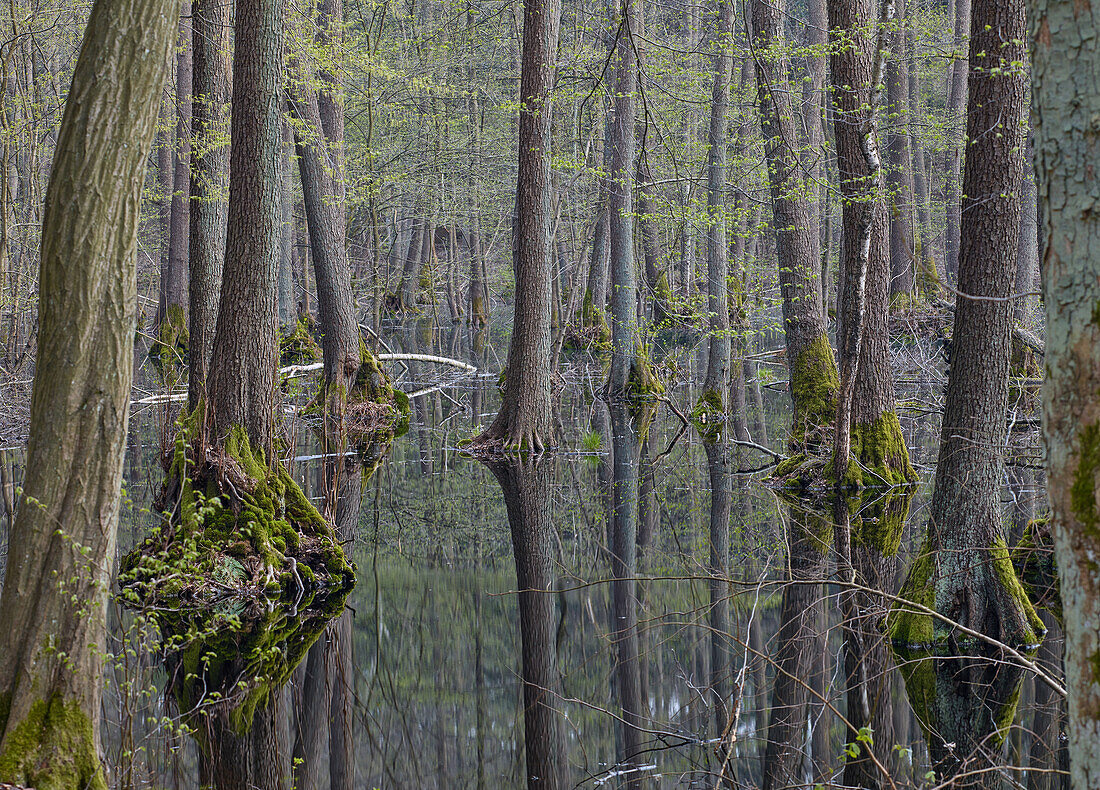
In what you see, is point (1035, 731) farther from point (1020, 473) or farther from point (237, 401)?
point (1020, 473)

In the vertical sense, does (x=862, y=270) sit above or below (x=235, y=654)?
above

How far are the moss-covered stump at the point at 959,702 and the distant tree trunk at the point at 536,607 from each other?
184 centimetres

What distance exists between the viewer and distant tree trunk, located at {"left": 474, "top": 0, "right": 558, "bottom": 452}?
38.1ft

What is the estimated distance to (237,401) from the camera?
24.8 ft

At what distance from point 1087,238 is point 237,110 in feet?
23.0

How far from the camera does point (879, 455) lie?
993cm

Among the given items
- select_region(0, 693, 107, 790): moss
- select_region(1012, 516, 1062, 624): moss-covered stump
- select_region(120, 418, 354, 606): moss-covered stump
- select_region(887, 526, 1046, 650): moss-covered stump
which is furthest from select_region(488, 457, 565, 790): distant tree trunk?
select_region(1012, 516, 1062, 624): moss-covered stump

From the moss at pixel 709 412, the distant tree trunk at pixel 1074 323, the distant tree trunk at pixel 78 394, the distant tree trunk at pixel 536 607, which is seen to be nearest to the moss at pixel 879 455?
the distant tree trunk at pixel 536 607

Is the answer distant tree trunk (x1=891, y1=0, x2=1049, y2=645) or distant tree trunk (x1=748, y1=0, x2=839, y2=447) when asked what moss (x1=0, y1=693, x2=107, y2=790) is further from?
distant tree trunk (x1=748, y1=0, x2=839, y2=447)

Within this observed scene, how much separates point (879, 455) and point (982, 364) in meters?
4.04

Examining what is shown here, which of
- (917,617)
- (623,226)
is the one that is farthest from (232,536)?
(623,226)

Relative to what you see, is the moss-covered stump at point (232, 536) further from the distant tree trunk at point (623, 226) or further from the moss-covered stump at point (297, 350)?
the moss-covered stump at point (297, 350)

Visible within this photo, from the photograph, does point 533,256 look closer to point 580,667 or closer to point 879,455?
point 879,455

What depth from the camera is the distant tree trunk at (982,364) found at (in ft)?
19.4
